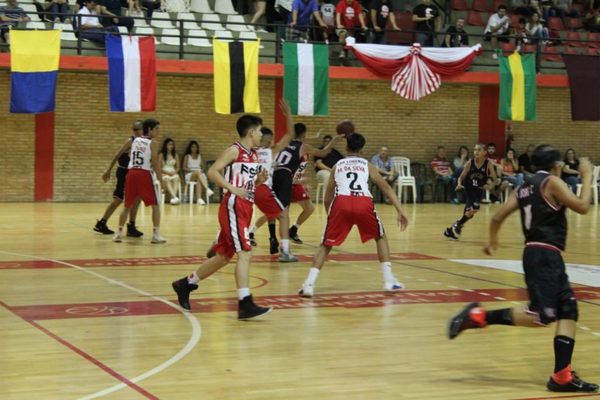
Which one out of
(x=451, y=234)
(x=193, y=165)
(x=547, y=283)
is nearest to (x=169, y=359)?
(x=547, y=283)

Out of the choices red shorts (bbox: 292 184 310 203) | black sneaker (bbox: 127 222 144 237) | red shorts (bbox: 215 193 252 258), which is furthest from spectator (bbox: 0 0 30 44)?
red shorts (bbox: 215 193 252 258)

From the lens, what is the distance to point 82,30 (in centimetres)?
2275

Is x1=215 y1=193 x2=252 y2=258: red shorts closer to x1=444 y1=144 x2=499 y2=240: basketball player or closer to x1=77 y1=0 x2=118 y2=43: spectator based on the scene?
Answer: x1=444 y1=144 x2=499 y2=240: basketball player

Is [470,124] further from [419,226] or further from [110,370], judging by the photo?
[110,370]

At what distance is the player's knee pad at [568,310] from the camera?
249 inches

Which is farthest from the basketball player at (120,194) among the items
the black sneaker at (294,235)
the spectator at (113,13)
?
the spectator at (113,13)

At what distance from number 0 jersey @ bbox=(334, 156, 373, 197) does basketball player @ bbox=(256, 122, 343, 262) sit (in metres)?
2.33

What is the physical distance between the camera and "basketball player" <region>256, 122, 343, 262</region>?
12.7 m

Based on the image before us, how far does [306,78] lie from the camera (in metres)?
23.8

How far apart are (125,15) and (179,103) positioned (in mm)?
2587

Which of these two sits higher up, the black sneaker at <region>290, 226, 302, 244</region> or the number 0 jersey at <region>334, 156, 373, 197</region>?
the number 0 jersey at <region>334, 156, 373, 197</region>

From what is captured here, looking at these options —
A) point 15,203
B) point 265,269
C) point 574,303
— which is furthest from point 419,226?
point 574,303

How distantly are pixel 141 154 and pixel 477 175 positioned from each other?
564 cm

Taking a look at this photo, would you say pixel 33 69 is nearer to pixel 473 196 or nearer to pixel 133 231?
pixel 133 231
